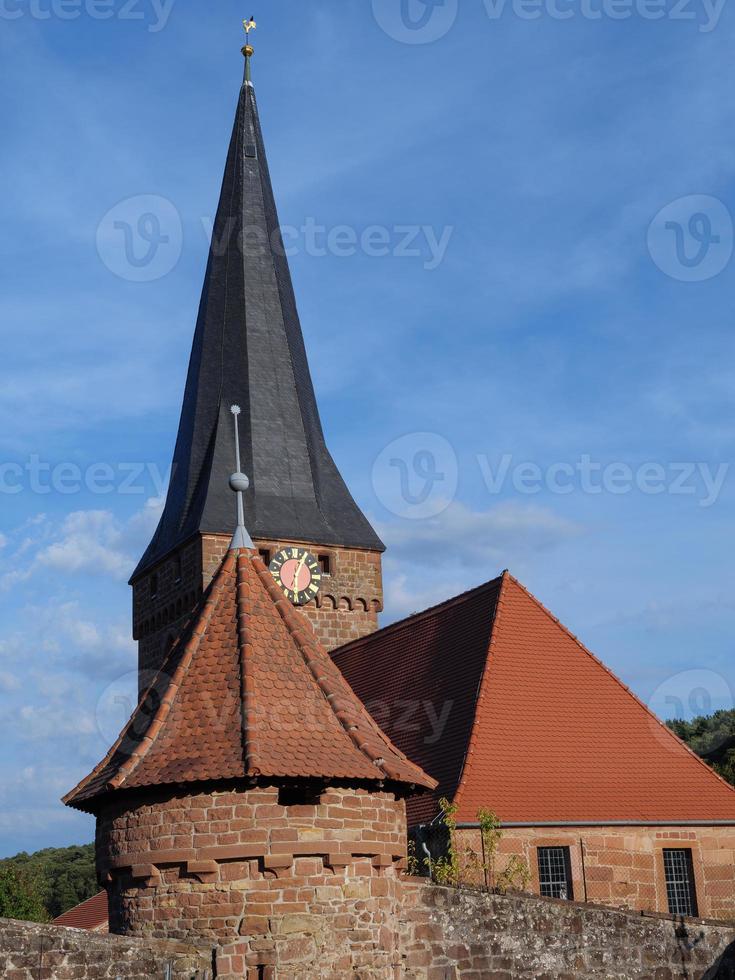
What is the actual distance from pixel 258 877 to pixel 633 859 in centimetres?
1019

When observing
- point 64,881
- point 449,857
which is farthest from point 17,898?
point 449,857

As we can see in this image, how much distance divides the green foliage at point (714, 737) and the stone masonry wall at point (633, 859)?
60.7ft

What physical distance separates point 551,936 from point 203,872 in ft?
13.6

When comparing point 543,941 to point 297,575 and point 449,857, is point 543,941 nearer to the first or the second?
point 449,857

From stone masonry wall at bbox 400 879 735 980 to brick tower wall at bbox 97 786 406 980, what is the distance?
0.92m

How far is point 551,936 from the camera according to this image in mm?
13758

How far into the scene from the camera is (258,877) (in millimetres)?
11672

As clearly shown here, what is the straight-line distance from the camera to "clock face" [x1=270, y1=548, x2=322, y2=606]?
33.5 m

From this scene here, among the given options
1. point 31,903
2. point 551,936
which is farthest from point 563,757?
point 31,903

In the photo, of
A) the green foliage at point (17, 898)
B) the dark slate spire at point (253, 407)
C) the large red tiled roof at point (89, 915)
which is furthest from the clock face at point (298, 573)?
the green foliage at point (17, 898)

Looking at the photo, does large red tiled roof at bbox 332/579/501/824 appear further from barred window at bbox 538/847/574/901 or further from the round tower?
the round tower

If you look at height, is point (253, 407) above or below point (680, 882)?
above

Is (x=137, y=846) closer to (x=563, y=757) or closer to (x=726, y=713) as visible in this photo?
(x=563, y=757)

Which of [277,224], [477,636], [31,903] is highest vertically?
[277,224]
